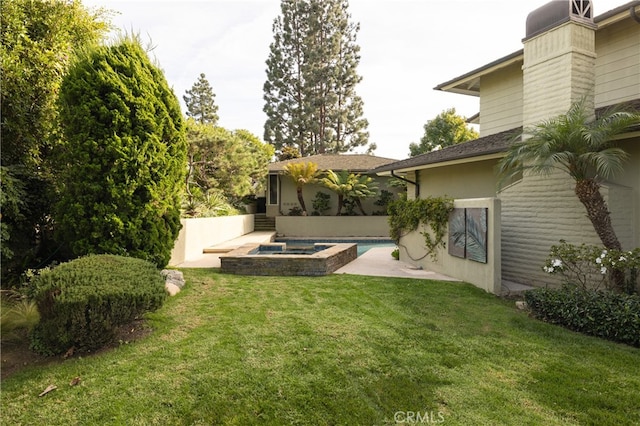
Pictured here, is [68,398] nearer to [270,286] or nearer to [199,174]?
[270,286]

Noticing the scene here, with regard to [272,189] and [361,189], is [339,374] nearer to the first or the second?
[361,189]

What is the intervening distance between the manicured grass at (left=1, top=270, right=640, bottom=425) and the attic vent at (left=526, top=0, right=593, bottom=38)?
6021 millimetres

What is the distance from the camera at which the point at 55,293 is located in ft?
12.8

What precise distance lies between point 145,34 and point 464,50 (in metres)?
7.73

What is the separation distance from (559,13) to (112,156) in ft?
29.6

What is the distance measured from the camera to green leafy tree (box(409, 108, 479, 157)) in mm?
27797

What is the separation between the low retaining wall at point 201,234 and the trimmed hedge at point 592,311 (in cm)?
721

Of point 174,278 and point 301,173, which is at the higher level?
point 301,173

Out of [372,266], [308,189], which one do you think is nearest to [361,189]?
[308,189]

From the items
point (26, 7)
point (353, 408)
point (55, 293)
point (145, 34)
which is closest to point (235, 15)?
point (145, 34)

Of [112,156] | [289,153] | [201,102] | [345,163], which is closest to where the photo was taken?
[112,156]

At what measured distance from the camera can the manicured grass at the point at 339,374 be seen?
9.63 ft

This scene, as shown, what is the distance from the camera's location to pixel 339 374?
3.55m

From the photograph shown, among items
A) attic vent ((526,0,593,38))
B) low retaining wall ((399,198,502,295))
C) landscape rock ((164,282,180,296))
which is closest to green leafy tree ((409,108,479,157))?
low retaining wall ((399,198,502,295))
